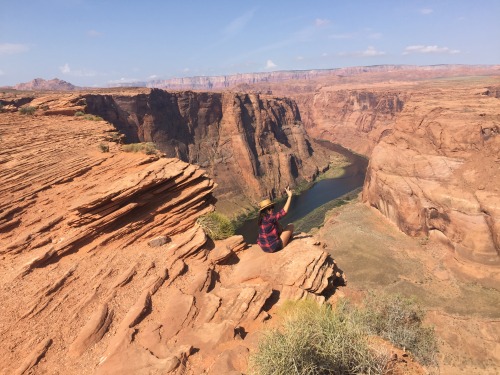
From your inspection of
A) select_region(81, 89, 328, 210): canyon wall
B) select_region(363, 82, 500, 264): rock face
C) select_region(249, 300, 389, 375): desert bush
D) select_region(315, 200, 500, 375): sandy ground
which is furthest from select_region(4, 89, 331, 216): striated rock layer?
select_region(249, 300, 389, 375): desert bush

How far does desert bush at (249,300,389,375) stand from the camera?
6.31 meters

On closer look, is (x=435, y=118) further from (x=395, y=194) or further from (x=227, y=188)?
(x=227, y=188)

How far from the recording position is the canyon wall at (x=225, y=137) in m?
72.1

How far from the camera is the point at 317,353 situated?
659 cm

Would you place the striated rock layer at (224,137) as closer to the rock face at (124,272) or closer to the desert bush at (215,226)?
the rock face at (124,272)

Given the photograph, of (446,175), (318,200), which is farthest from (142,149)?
(318,200)

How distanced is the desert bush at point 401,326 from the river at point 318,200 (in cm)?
3440

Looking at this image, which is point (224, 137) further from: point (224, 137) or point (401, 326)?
point (401, 326)

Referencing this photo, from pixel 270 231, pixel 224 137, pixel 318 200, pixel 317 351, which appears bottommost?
pixel 318 200

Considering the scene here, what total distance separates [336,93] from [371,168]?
9950 centimetres

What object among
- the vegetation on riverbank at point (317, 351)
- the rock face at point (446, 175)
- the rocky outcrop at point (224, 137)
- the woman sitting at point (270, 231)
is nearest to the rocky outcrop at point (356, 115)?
the rocky outcrop at point (224, 137)

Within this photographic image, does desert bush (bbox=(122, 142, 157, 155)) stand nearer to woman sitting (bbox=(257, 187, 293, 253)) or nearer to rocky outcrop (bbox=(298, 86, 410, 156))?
woman sitting (bbox=(257, 187, 293, 253))

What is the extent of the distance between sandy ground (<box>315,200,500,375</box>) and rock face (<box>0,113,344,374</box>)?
19.7m

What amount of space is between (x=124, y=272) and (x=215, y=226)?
4444 mm
